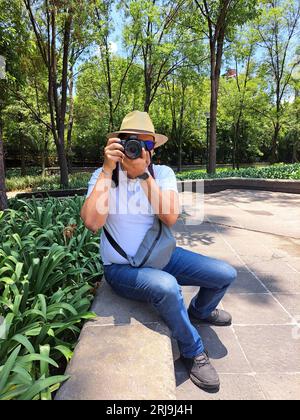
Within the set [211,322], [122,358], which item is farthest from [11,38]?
[122,358]

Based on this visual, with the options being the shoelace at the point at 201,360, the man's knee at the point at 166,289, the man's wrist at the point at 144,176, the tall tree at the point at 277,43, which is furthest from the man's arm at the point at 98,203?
the tall tree at the point at 277,43

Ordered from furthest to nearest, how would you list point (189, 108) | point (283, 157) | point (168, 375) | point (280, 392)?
point (283, 157), point (189, 108), point (280, 392), point (168, 375)

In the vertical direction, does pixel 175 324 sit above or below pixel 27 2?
below

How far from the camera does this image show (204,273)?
7.98 feet

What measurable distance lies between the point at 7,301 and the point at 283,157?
123ft

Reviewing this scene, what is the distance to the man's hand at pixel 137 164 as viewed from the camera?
7.20 ft

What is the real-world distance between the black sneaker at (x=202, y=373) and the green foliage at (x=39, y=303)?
74 cm

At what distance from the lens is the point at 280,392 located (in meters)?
2.08

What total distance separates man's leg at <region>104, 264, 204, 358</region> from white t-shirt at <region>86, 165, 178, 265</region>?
0.18 meters

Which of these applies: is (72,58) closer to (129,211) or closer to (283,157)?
(129,211)

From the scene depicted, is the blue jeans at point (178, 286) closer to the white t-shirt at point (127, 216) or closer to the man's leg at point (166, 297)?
the man's leg at point (166, 297)

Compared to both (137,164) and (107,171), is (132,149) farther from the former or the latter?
(107,171)

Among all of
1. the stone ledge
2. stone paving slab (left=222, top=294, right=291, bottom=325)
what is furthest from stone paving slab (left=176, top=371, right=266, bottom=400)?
stone paving slab (left=222, top=294, right=291, bottom=325)
